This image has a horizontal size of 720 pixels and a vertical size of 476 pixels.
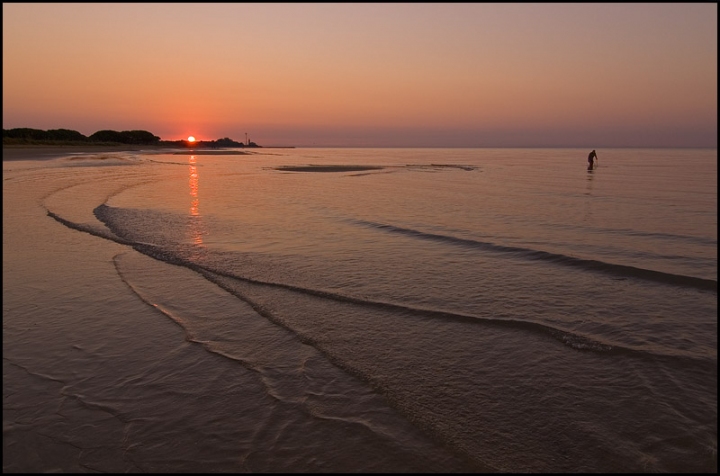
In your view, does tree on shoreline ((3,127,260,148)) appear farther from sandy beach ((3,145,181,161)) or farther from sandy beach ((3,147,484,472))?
sandy beach ((3,147,484,472))

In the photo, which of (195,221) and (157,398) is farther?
(195,221)

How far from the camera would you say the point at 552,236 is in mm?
15141

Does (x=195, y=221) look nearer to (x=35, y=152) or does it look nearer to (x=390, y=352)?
(x=390, y=352)

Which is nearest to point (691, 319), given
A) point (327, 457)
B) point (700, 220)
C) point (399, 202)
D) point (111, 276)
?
point (327, 457)

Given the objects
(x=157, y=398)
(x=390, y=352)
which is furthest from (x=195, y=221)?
(x=157, y=398)

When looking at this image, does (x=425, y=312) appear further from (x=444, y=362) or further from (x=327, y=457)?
(x=327, y=457)

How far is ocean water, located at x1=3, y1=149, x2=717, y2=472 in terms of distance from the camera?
169 inches

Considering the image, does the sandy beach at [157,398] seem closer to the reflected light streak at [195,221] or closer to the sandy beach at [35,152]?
the reflected light streak at [195,221]

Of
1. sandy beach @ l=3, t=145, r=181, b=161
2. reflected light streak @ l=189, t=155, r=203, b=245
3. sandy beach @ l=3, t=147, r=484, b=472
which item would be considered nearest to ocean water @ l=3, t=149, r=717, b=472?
sandy beach @ l=3, t=147, r=484, b=472

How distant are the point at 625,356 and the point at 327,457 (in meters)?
4.45

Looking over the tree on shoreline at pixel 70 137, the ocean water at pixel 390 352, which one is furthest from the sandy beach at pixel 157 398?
the tree on shoreline at pixel 70 137

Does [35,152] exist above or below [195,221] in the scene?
above

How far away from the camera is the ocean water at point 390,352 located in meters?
4.30

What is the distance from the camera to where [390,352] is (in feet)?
21.0
